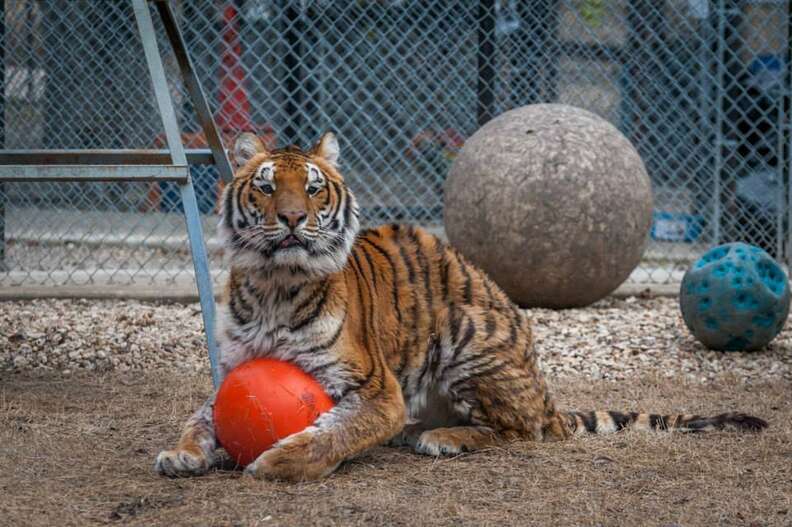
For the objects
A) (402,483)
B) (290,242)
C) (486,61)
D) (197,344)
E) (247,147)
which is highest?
(486,61)

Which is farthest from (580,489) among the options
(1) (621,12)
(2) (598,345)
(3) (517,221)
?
(1) (621,12)

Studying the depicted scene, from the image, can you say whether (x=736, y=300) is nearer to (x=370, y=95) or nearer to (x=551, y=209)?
(x=551, y=209)

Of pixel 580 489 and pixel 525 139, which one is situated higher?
pixel 525 139

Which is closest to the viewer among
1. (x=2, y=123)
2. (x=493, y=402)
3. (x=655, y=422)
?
(x=493, y=402)

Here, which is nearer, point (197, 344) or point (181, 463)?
point (181, 463)

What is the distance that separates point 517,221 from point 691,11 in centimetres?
322

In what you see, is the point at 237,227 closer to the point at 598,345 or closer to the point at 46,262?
the point at 598,345

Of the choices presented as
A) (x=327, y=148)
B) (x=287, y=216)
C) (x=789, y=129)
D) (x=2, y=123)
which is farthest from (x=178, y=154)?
(x=789, y=129)

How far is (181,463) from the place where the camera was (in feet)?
11.9

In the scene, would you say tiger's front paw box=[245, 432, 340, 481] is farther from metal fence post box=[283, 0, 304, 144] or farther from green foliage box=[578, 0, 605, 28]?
green foliage box=[578, 0, 605, 28]

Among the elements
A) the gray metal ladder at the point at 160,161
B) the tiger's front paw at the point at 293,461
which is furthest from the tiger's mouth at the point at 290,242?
the gray metal ladder at the point at 160,161

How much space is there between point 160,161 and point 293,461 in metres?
1.93

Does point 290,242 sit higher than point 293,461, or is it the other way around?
point 290,242

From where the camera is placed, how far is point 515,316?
4.46m
